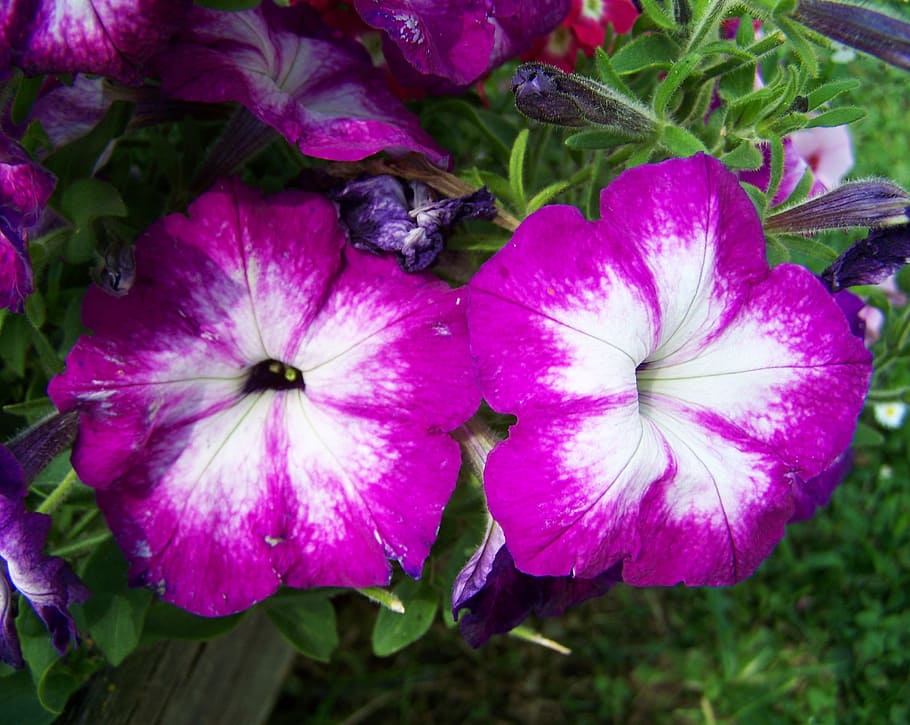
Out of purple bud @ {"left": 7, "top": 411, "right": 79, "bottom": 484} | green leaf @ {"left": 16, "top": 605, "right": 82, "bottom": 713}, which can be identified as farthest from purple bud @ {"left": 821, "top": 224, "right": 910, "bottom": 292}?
green leaf @ {"left": 16, "top": 605, "right": 82, "bottom": 713}

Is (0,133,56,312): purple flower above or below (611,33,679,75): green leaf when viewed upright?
above

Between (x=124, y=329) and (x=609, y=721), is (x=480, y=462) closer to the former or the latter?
(x=124, y=329)

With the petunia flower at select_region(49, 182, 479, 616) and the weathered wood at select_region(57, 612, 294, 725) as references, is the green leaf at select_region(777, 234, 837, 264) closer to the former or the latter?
the petunia flower at select_region(49, 182, 479, 616)

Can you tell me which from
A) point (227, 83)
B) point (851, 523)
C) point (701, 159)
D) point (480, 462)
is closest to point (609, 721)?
point (851, 523)

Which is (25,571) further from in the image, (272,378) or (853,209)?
(853,209)

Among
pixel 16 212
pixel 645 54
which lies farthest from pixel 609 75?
pixel 16 212

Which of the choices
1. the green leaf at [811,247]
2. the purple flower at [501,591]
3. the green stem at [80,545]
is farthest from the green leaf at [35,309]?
the green leaf at [811,247]
